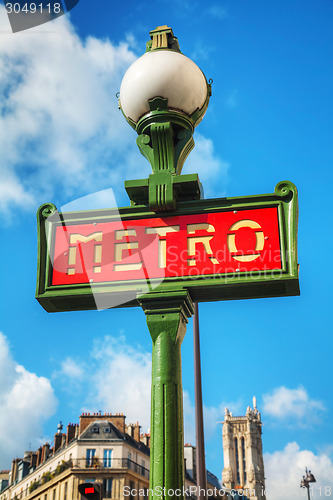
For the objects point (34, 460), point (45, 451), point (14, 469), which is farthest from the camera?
point (14, 469)

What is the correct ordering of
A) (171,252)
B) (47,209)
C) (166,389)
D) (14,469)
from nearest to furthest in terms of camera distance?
(166,389)
(171,252)
(47,209)
(14,469)

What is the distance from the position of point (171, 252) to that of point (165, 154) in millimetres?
877

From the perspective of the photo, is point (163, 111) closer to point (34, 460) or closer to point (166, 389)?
point (166, 389)

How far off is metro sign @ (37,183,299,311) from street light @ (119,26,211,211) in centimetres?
20

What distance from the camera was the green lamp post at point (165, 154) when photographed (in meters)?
4.52

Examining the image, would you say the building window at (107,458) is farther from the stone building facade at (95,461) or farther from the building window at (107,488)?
the building window at (107,488)

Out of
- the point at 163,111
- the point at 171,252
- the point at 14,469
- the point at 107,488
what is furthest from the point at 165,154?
the point at 14,469

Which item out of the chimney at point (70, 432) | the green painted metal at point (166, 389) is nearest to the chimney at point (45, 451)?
the chimney at point (70, 432)

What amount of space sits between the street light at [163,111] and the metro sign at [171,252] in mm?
203

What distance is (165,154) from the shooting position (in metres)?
5.39

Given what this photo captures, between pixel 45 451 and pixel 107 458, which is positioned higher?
pixel 45 451

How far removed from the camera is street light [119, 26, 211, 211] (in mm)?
5234

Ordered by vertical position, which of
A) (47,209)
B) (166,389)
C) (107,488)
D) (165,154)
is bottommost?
(166,389)

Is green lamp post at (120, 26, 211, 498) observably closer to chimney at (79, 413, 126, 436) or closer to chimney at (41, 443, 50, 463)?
chimney at (79, 413, 126, 436)
